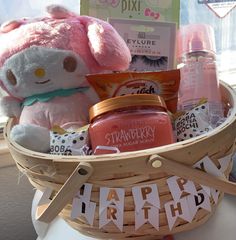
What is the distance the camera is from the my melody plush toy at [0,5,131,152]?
542mm

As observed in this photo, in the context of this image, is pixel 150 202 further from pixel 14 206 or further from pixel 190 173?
pixel 14 206

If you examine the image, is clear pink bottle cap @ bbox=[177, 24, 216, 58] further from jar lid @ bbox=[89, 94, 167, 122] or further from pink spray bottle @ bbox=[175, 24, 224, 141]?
jar lid @ bbox=[89, 94, 167, 122]

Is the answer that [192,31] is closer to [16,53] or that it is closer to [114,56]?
[114,56]

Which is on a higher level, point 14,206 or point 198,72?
point 198,72

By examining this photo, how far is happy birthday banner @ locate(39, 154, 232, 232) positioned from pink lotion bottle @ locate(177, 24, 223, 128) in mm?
118

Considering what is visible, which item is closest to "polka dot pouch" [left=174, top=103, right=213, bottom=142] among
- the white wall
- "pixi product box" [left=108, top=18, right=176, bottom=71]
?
"pixi product box" [left=108, top=18, right=176, bottom=71]

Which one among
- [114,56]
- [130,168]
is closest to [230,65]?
[114,56]

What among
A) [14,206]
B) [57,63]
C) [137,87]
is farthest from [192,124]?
[14,206]

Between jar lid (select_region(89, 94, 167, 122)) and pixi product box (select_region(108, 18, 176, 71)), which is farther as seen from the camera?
pixi product box (select_region(108, 18, 176, 71))

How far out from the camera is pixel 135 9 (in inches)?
25.1

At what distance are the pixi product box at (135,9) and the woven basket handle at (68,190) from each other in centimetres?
30

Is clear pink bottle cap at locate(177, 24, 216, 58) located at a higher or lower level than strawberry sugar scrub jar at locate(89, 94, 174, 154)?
higher

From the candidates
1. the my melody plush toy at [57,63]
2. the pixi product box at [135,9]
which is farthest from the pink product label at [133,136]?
the pixi product box at [135,9]

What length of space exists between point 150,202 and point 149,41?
269 millimetres
